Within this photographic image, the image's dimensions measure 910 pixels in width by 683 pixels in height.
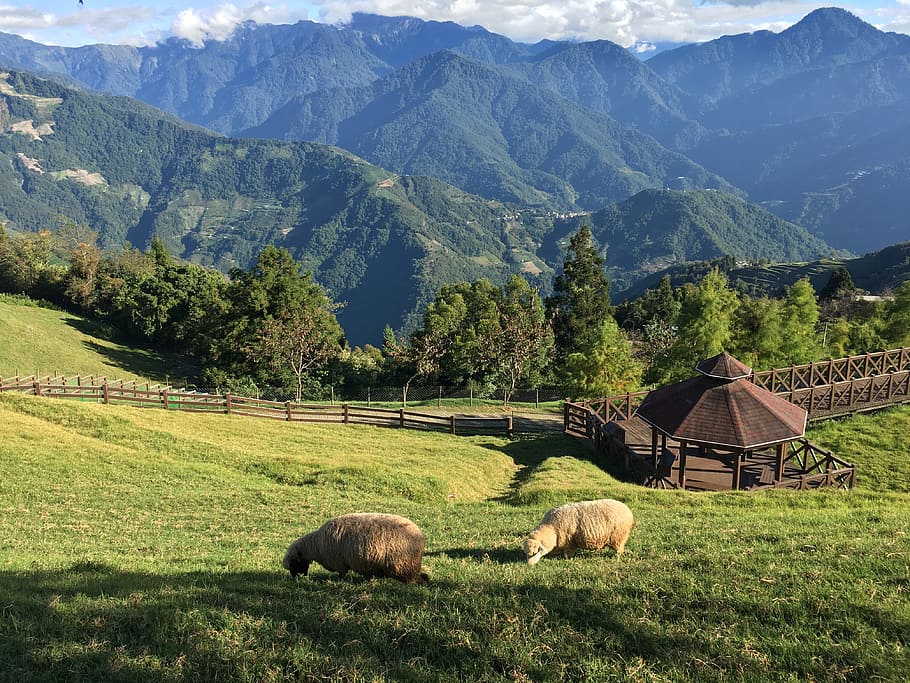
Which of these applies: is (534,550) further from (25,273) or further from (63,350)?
(25,273)

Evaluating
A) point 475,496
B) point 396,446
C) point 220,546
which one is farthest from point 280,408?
point 220,546

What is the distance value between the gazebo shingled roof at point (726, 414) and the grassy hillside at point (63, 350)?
48236 millimetres

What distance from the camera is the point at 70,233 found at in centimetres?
7762

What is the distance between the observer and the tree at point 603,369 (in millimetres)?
32250

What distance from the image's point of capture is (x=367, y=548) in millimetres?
8656

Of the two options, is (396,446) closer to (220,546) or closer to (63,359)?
(220,546)

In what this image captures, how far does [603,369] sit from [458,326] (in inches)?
765

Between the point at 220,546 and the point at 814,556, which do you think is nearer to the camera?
the point at 814,556

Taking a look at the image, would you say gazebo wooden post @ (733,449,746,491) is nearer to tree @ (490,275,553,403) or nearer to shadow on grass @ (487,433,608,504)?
shadow on grass @ (487,433,608,504)

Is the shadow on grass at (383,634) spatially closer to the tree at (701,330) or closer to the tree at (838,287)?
Answer: the tree at (701,330)

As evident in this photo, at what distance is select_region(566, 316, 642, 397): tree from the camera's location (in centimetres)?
3225

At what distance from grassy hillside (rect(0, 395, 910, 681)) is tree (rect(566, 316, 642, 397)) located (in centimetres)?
1516

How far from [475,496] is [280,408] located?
49.3 feet

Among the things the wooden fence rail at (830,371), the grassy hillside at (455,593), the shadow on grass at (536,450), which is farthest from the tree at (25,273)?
the wooden fence rail at (830,371)
